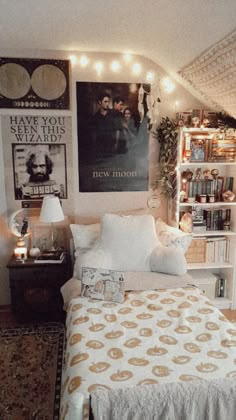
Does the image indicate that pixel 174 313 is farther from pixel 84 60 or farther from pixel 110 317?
pixel 84 60

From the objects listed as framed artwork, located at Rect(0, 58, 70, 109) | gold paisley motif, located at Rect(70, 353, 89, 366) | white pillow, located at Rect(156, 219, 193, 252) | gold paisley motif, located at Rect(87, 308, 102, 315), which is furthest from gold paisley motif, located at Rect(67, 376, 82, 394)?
framed artwork, located at Rect(0, 58, 70, 109)

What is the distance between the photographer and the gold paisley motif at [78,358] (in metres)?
1.59

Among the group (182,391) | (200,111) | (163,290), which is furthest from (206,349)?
(200,111)

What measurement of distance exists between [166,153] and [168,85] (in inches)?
25.9

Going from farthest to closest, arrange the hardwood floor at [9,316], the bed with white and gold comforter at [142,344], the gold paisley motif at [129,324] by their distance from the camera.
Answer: the hardwood floor at [9,316] < the gold paisley motif at [129,324] < the bed with white and gold comforter at [142,344]

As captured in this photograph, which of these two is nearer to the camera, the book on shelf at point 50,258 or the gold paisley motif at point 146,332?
the gold paisley motif at point 146,332

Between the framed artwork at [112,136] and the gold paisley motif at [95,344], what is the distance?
5.55 ft

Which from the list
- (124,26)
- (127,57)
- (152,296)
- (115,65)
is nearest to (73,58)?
(115,65)

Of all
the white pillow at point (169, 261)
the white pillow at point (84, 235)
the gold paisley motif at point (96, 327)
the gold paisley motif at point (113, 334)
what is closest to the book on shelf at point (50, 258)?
the white pillow at point (84, 235)

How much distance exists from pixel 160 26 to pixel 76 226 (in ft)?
5.64

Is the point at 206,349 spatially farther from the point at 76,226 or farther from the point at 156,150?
the point at 156,150

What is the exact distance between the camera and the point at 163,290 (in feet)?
7.74

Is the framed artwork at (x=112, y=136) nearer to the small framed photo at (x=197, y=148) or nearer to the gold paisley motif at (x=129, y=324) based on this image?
the small framed photo at (x=197, y=148)

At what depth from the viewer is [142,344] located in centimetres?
173
